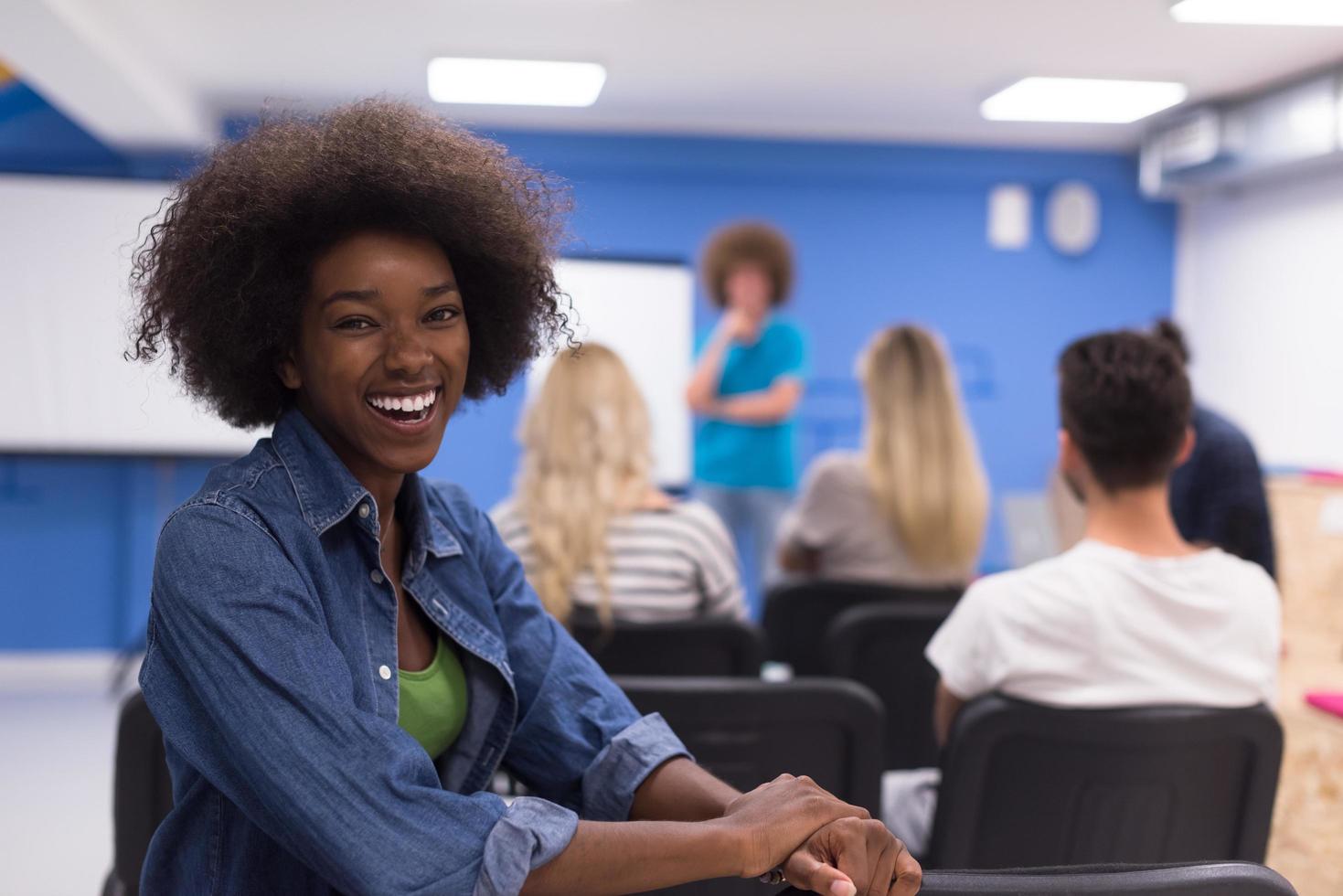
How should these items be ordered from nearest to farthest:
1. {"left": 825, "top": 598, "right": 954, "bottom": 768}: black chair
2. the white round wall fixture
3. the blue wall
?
{"left": 825, "top": 598, "right": 954, "bottom": 768}: black chair, the blue wall, the white round wall fixture

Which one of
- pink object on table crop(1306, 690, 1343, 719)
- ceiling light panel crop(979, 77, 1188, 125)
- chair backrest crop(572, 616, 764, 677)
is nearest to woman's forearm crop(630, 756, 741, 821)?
chair backrest crop(572, 616, 764, 677)

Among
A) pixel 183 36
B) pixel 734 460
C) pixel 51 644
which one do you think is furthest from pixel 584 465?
pixel 51 644

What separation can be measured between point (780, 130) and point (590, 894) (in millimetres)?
4835

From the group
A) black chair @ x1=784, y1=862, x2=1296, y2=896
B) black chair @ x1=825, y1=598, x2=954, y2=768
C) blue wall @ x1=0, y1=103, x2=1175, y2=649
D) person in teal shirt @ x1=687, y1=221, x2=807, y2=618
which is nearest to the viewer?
black chair @ x1=784, y1=862, x2=1296, y2=896

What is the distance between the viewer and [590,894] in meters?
0.91

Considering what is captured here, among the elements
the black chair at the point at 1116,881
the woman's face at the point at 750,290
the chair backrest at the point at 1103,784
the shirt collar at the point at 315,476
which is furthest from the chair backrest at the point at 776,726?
the woman's face at the point at 750,290

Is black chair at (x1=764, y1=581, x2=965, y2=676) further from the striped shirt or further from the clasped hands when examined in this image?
the clasped hands

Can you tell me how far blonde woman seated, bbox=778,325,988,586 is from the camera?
257 cm

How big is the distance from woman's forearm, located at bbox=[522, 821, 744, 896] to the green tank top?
0.25 metres

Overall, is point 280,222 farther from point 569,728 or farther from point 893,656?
point 893,656

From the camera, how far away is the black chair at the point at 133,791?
4.42 feet

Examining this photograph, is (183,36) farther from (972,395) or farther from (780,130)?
(972,395)

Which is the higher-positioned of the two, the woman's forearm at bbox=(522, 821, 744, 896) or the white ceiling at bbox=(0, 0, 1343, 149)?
the white ceiling at bbox=(0, 0, 1343, 149)

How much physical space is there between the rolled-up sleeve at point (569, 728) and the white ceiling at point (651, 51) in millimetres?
2329
